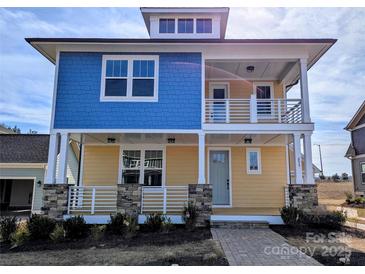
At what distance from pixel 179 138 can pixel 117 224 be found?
14.0 ft

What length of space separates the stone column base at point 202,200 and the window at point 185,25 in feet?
24.2

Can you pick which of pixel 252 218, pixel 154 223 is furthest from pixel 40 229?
pixel 252 218

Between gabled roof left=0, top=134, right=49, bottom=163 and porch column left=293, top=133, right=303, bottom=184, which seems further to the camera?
gabled roof left=0, top=134, right=49, bottom=163

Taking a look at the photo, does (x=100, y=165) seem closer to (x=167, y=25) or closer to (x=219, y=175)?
(x=219, y=175)

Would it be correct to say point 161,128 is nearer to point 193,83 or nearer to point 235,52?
point 193,83

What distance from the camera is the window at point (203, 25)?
12.9 meters

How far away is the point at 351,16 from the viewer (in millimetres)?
9289

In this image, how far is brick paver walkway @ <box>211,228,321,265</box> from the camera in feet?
18.3

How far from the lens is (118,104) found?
9883mm

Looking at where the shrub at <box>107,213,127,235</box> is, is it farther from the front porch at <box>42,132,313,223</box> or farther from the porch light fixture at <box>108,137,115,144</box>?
the porch light fixture at <box>108,137,115,144</box>

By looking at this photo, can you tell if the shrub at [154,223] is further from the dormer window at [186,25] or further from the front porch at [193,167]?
the dormer window at [186,25]

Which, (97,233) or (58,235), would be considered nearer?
(58,235)

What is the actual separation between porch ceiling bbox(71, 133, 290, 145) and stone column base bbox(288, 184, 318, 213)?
2083 mm

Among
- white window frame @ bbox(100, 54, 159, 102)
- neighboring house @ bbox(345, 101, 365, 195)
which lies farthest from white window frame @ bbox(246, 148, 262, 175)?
neighboring house @ bbox(345, 101, 365, 195)
